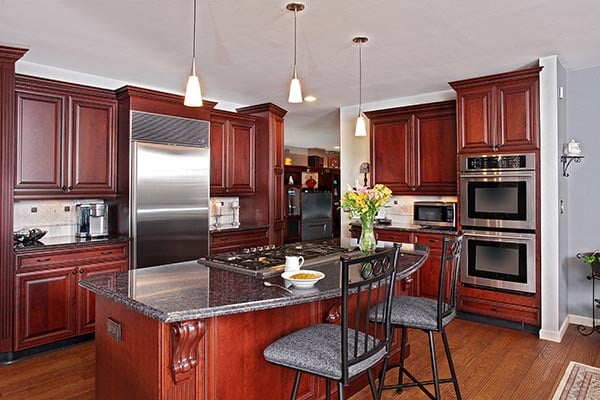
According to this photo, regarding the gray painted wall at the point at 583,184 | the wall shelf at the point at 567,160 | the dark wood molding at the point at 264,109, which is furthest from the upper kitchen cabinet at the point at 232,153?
the gray painted wall at the point at 583,184

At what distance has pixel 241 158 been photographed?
5230 mm

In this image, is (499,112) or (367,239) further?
(499,112)

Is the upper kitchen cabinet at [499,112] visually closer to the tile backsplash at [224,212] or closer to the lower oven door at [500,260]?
the lower oven door at [500,260]

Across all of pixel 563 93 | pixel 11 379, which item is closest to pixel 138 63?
pixel 11 379

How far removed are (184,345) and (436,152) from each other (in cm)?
393

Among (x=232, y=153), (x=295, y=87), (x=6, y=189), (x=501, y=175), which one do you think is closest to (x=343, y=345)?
(x=295, y=87)

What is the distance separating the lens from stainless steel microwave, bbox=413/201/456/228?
4.50 m

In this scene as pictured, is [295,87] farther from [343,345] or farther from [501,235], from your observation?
[501,235]

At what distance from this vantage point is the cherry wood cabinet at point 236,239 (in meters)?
4.62

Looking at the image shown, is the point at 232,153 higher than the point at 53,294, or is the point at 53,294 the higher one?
the point at 232,153

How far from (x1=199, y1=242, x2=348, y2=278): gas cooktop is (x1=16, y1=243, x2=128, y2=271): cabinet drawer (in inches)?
62.8

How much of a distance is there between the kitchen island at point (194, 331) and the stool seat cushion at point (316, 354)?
0.54 feet

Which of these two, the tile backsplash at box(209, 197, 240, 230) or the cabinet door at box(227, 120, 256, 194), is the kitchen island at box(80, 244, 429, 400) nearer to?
the cabinet door at box(227, 120, 256, 194)

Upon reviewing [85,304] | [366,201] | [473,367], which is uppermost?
[366,201]
